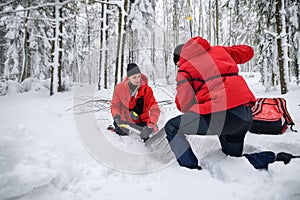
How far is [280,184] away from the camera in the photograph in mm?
1910

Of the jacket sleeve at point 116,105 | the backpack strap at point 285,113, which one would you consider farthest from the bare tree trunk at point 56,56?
the backpack strap at point 285,113

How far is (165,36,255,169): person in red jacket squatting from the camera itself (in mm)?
2141

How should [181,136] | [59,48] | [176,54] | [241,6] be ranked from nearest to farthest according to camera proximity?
[181,136], [176,54], [241,6], [59,48]

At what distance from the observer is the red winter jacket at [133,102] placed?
12.0 ft

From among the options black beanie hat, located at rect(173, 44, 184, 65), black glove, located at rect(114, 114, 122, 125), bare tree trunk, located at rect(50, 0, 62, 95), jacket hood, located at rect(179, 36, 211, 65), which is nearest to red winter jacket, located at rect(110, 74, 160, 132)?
black glove, located at rect(114, 114, 122, 125)

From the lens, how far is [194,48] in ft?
7.53

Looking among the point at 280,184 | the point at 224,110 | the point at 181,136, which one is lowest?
the point at 280,184

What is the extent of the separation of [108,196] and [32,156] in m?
1.22

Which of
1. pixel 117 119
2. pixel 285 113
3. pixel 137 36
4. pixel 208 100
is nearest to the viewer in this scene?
pixel 208 100

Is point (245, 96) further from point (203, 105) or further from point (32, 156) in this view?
point (32, 156)

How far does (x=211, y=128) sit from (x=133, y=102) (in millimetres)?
1796

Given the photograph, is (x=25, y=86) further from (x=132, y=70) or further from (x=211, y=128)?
(x=211, y=128)

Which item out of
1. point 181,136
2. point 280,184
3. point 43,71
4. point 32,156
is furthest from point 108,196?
point 43,71

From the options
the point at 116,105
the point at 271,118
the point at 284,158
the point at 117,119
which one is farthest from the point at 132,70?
the point at 284,158
